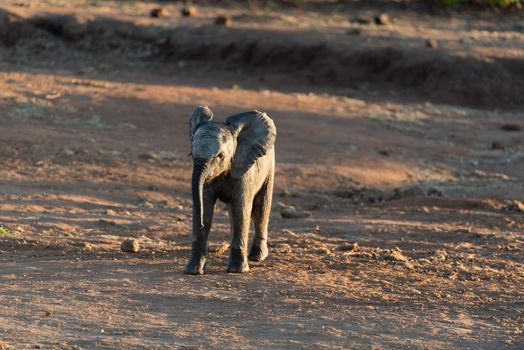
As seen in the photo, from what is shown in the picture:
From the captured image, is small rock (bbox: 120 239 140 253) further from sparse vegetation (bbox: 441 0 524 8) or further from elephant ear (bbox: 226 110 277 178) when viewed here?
sparse vegetation (bbox: 441 0 524 8)

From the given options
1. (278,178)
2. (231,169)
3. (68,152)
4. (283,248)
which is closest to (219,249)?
(283,248)

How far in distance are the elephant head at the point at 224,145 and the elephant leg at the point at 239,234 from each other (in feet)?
0.91

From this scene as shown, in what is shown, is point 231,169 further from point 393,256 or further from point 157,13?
point 157,13

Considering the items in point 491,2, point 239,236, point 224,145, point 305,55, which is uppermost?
point 491,2

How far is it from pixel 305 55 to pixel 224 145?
16.7 m

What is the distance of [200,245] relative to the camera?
8930mm

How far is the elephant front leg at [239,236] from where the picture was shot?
29.6 feet

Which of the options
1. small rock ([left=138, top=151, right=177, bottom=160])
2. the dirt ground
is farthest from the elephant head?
small rock ([left=138, top=151, right=177, bottom=160])

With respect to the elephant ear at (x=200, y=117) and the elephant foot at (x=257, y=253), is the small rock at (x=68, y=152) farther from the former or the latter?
the elephant ear at (x=200, y=117)

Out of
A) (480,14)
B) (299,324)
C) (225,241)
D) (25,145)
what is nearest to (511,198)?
(225,241)

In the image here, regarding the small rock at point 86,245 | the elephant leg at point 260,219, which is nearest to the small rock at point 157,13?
the small rock at point 86,245

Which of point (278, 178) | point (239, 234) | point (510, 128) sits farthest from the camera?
point (510, 128)

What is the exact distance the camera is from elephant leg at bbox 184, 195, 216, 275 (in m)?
8.91

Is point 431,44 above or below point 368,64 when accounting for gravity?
above
